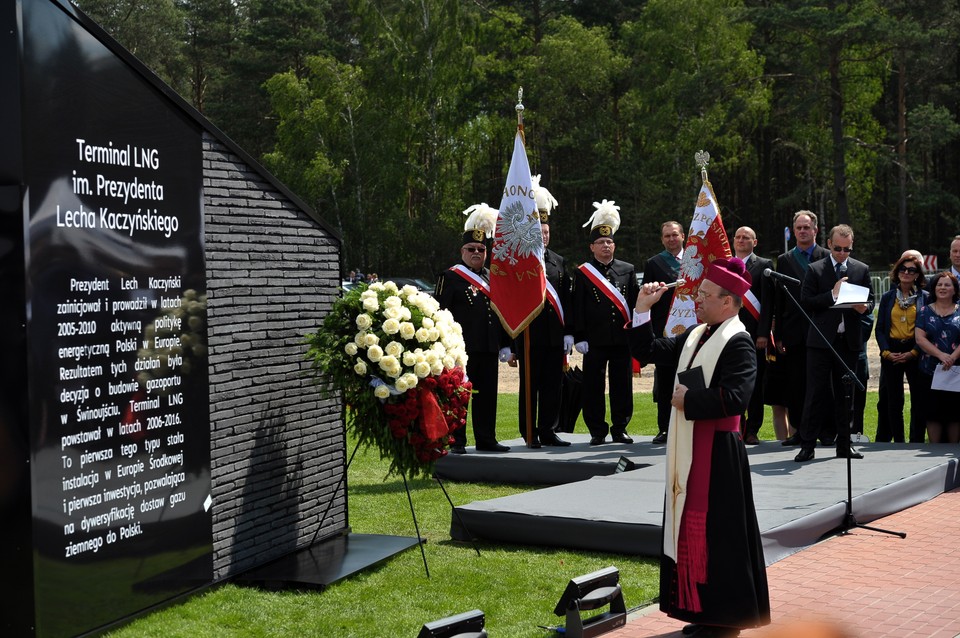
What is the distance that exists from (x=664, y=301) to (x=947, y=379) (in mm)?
2840

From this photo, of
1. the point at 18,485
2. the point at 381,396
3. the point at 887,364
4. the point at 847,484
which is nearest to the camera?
the point at 18,485

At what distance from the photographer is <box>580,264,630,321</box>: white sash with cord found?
36.5ft

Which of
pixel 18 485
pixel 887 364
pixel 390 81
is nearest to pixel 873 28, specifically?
pixel 390 81

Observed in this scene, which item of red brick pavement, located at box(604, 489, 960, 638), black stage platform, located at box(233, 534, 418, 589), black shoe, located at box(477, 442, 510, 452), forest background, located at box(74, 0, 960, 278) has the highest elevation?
forest background, located at box(74, 0, 960, 278)

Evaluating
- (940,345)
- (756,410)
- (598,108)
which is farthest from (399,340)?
(598,108)

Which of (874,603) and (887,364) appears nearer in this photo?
(874,603)

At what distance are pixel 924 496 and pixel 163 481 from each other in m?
6.26

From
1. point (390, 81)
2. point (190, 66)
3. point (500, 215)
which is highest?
point (190, 66)

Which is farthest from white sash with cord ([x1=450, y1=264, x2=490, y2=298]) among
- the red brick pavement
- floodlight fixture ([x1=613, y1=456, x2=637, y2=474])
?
the red brick pavement

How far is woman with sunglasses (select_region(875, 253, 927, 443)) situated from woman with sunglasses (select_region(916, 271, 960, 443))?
0.47ft

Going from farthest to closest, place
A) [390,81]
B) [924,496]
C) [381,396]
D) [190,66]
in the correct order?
Result: [190,66] → [390,81] → [924,496] → [381,396]

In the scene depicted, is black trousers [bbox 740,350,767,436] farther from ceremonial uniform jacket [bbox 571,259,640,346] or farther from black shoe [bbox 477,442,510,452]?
black shoe [bbox 477,442,510,452]

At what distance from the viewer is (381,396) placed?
670cm

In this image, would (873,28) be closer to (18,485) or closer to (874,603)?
(874,603)
